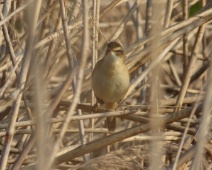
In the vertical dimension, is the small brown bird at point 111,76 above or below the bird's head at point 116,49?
below

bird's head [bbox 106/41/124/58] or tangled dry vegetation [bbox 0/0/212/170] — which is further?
bird's head [bbox 106/41/124/58]

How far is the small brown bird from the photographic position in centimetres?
347

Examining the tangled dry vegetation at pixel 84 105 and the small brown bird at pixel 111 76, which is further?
the small brown bird at pixel 111 76

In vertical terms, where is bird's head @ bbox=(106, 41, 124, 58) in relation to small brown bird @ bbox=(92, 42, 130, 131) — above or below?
above

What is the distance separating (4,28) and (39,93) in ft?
3.19

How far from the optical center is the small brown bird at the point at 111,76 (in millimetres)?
3475

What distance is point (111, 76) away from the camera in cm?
360

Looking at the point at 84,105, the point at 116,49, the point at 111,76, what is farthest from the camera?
the point at 111,76

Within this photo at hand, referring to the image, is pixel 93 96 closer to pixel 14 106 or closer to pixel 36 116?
pixel 14 106

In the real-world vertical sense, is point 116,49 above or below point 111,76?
above

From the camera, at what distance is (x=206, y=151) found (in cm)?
271

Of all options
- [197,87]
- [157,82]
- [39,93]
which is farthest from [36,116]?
[197,87]

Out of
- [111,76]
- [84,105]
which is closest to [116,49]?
[111,76]

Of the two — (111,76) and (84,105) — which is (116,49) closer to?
(111,76)
